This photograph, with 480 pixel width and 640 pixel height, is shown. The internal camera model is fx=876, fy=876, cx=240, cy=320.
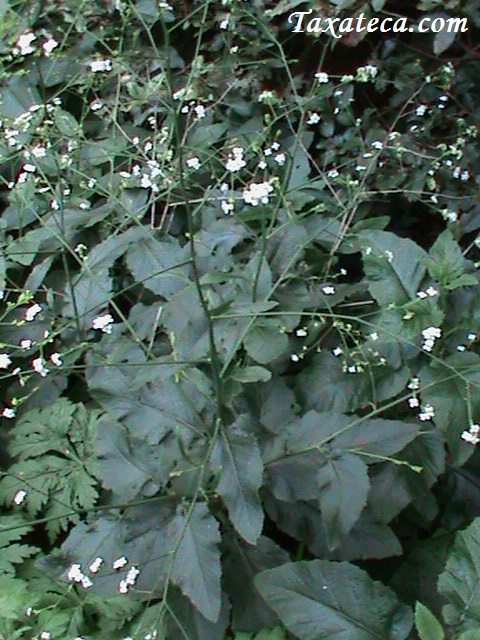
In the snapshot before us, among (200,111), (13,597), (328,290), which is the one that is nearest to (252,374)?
(328,290)

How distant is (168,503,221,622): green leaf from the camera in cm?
160

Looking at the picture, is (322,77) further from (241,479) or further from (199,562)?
(199,562)

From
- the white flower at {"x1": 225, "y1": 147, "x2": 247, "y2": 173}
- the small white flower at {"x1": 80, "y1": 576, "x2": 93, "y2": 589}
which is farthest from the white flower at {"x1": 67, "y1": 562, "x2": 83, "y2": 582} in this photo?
the white flower at {"x1": 225, "y1": 147, "x2": 247, "y2": 173}

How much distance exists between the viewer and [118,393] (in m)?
1.88

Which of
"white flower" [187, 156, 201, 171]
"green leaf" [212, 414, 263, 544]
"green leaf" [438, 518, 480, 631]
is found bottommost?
"green leaf" [438, 518, 480, 631]

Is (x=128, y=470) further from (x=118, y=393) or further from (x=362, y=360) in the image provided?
(x=362, y=360)

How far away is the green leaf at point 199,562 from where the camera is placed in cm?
160

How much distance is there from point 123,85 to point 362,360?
4.14 ft

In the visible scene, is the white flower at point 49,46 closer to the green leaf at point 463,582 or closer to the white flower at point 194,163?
the white flower at point 194,163

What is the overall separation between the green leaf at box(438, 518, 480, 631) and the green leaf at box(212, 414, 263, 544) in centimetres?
40

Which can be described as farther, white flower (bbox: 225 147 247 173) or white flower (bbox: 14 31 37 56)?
white flower (bbox: 14 31 37 56)

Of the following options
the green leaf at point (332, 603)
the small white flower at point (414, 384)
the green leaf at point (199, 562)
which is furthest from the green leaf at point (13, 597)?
the small white flower at point (414, 384)

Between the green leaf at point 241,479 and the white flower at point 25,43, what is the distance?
4.74ft

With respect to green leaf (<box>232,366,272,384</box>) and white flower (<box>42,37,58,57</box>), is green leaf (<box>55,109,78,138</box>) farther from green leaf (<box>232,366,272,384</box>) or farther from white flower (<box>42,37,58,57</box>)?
green leaf (<box>232,366,272,384</box>)
